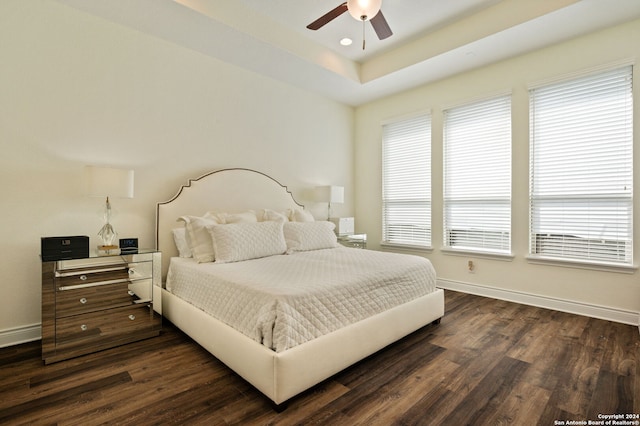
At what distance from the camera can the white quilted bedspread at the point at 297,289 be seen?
1841 mm

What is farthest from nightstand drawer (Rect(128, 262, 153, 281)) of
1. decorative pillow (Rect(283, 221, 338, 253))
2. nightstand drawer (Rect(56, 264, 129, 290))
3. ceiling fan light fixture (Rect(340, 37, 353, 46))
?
ceiling fan light fixture (Rect(340, 37, 353, 46))

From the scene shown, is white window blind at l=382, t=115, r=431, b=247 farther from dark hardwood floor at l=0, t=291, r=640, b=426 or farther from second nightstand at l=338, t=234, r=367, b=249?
dark hardwood floor at l=0, t=291, r=640, b=426

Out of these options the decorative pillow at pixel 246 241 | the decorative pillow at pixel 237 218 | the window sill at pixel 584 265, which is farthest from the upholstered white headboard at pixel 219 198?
the window sill at pixel 584 265

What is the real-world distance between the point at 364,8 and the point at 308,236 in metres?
2.20

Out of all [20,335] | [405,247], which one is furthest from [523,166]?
[20,335]

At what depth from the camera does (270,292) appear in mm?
1896

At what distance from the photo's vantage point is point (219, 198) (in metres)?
3.63

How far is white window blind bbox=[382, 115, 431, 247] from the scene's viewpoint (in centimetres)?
457

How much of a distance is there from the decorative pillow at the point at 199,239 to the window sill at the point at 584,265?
11.2ft

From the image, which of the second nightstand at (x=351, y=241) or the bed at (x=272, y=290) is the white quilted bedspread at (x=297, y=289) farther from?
the second nightstand at (x=351, y=241)

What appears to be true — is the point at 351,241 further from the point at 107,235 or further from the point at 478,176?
the point at 107,235

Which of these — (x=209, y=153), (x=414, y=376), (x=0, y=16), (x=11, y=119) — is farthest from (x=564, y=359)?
(x=0, y=16)

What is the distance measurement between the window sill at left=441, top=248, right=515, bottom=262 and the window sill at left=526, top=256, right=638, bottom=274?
0.21m

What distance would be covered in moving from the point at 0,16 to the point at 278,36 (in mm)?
2244
